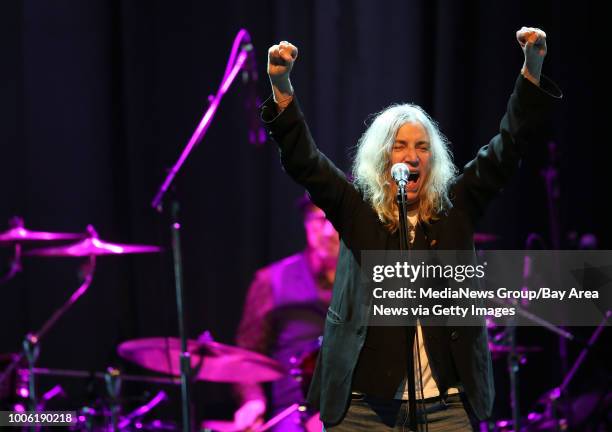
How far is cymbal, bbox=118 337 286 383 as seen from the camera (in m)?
3.75

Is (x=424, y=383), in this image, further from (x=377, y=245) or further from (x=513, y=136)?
(x=513, y=136)

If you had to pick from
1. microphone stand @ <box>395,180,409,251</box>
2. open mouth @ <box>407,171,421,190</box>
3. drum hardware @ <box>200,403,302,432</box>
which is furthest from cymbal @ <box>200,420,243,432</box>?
microphone stand @ <box>395,180,409,251</box>

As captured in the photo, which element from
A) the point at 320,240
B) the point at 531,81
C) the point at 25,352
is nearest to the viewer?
the point at 531,81

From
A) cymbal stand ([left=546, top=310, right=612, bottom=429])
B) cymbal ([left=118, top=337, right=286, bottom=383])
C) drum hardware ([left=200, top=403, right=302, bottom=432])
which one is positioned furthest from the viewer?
drum hardware ([left=200, top=403, right=302, bottom=432])

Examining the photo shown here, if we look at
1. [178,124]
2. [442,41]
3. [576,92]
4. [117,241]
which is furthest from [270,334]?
[576,92]

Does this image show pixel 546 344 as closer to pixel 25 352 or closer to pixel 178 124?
pixel 178 124

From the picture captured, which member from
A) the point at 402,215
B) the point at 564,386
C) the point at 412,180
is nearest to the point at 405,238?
the point at 402,215

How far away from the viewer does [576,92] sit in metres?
4.77

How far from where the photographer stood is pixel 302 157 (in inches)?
79.0

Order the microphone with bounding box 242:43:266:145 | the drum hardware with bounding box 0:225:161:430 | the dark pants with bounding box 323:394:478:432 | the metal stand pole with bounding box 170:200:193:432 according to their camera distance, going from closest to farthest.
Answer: the dark pants with bounding box 323:394:478:432 → the metal stand pole with bounding box 170:200:193:432 → the drum hardware with bounding box 0:225:161:430 → the microphone with bounding box 242:43:266:145

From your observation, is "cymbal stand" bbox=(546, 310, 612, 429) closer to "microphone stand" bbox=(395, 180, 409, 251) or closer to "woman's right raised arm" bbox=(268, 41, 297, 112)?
"microphone stand" bbox=(395, 180, 409, 251)

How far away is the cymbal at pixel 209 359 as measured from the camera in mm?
3750

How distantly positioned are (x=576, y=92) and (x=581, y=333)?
1403 millimetres

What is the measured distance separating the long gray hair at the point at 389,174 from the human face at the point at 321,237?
2140 mm
